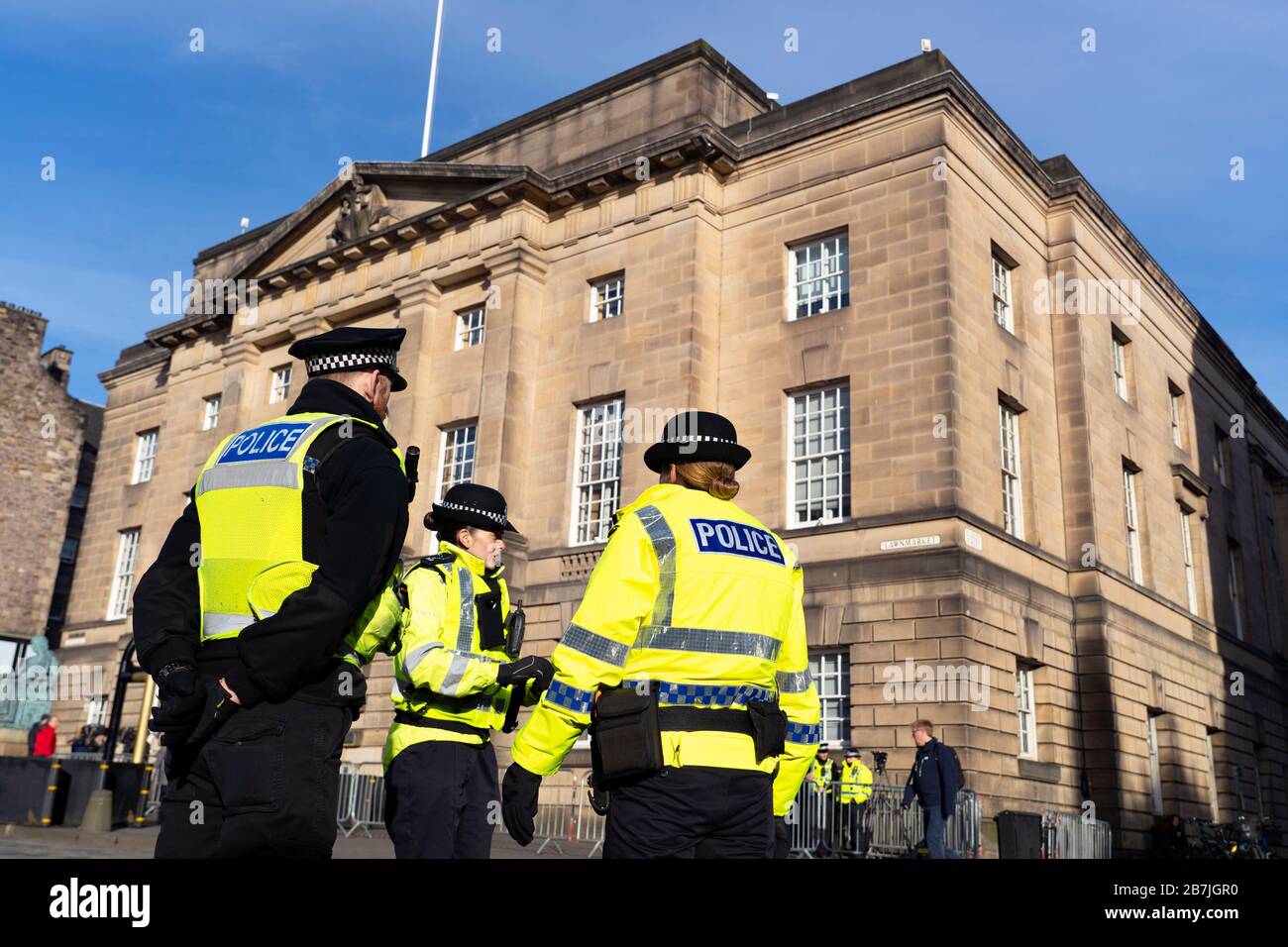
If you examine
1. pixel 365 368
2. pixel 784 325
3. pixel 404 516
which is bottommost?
pixel 404 516

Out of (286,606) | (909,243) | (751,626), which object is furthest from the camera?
(909,243)

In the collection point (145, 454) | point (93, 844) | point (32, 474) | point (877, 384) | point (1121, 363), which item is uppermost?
point (32, 474)

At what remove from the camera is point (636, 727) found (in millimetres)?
3705

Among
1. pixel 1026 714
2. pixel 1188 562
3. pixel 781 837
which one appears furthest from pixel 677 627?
pixel 1188 562

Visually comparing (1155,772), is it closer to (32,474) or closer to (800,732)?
(800,732)

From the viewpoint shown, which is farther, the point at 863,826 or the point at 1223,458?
the point at 1223,458

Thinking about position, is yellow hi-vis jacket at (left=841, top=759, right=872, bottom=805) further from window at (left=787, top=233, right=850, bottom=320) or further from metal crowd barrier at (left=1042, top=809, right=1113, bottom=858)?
window at (left=787, top=233, right=850, bottom=320)

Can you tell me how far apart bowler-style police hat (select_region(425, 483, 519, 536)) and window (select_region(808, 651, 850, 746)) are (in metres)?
14.5

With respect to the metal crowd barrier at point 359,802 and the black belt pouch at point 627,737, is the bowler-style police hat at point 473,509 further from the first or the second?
the metal crowd barrier at point 359,802

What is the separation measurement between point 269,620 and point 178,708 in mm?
448
